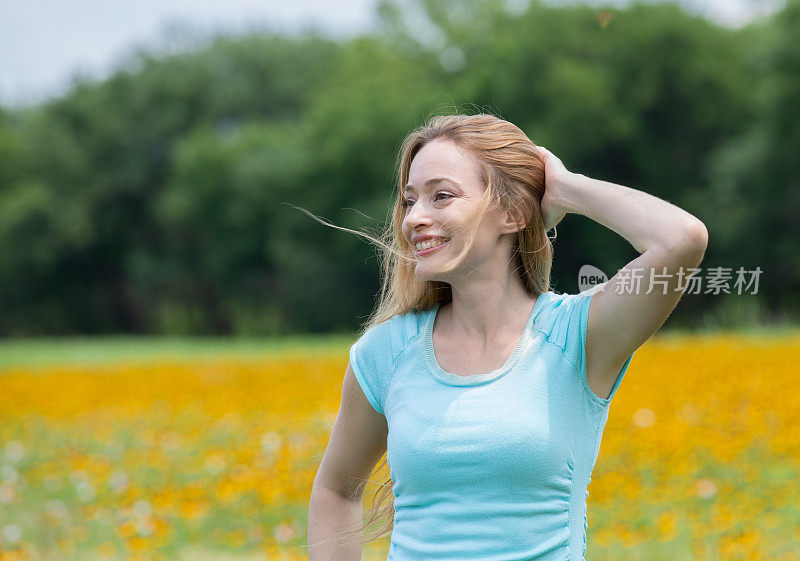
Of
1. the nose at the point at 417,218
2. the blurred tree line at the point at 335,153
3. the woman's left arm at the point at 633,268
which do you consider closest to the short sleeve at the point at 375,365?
the nose at the point at 417,218

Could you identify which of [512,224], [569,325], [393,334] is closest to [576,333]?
[569,325]

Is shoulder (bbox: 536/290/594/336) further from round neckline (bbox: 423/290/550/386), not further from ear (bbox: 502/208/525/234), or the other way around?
ear (bbox: 502/208/525/234)

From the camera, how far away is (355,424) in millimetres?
1869

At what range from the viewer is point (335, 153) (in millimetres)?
24875

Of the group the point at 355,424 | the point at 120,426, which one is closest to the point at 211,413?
the point at 120,426

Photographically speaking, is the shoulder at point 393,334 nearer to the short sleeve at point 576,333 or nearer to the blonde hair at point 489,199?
the blonde hair at point 489,199

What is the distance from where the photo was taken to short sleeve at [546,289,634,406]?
5.44ft

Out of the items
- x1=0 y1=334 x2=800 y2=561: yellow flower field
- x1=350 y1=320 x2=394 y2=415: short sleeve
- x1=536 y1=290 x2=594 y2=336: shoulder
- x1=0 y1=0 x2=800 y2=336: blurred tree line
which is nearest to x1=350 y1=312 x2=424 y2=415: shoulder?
x1=350 y1=320 x2=394 y2=415: short sleeve

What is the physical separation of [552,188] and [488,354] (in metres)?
0.33

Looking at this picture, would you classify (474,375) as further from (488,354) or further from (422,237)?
(422,237)

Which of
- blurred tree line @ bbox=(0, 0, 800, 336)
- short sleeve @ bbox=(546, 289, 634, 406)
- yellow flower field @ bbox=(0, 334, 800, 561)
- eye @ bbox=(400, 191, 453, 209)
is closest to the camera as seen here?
short sleeve @ bbox=(546, 289, 634, 406)

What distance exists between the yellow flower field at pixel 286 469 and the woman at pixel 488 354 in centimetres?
109

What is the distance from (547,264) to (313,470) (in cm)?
406

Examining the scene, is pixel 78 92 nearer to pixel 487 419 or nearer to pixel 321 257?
pixel 321 257
